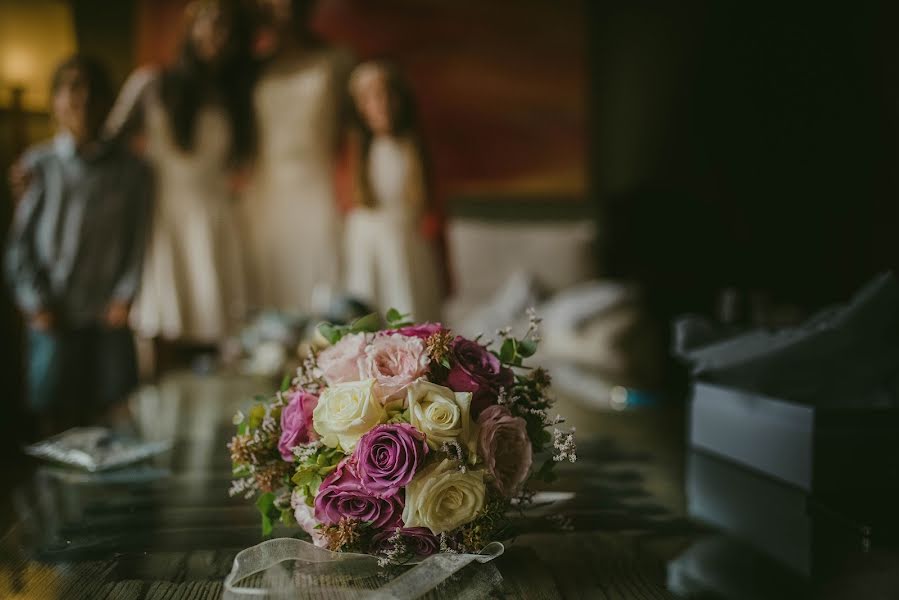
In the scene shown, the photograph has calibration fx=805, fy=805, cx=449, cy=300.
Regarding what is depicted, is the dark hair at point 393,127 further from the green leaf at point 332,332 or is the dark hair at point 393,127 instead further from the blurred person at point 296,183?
the green leaf at point 332,332

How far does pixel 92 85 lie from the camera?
2.66m

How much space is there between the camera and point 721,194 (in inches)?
180

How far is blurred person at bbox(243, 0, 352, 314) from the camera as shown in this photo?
392 cm

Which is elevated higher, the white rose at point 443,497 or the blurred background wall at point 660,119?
the blurred background wall at point 660,119

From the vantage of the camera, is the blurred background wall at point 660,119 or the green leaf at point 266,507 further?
the blurred background wall at point 660,119

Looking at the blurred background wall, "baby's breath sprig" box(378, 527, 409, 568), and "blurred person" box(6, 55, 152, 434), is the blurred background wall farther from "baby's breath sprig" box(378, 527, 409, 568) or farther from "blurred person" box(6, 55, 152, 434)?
"baby's breath sprig" box(378, 527, 409, 568)

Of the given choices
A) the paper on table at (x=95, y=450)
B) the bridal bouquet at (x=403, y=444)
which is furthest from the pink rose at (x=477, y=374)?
the paper on table at (x=95, y=450)

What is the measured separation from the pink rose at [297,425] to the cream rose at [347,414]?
0.09 feet

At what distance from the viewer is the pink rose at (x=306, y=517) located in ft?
2.28

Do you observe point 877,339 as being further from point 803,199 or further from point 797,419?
point 803,199

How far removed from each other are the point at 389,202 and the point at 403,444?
341cm

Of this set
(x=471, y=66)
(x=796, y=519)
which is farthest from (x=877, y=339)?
(x=471, y=66)

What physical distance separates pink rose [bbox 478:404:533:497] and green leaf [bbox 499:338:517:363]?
0.07 meters

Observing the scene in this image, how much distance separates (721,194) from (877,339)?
3.80 metres
